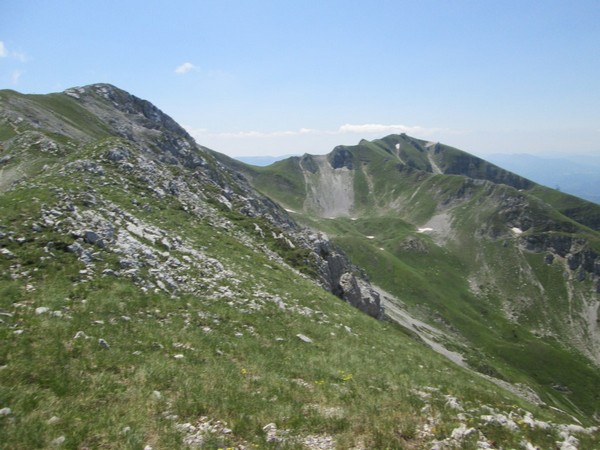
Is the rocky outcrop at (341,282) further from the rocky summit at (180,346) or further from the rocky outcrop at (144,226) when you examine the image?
the rocky summit at (180,346)

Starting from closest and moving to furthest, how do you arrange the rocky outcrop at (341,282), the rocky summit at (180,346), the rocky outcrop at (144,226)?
the rocky summit at (180,346) < the rocky outcrop at (144,226) < the rocky outcrop at (341,282)

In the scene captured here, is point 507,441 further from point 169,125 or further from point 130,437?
point 169,125

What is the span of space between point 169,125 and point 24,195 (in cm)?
15561

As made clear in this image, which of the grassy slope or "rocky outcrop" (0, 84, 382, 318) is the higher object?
"rocky outcrop" (0, 84, 382, 318)

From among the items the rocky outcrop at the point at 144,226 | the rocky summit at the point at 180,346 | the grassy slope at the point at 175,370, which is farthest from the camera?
the rocky outcrop at the point at 144,226

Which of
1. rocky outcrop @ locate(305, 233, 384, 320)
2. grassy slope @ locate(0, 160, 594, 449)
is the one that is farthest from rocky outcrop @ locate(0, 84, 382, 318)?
grassy slope @ locate(0, 160, 594, 449)

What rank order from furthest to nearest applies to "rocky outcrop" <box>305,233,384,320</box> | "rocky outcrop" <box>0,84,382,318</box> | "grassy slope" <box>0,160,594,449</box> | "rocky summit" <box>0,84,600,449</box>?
"rocky outcrop" <box>305,233,384,320</box>
"rocky outcrop" <box>0,84,382,318</box>
"rocky summit" <box>0,84,600,449</box>
"grassy slope" <box>0,160,594,449</box>

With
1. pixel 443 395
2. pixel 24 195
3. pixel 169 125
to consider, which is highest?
pixel 169 125

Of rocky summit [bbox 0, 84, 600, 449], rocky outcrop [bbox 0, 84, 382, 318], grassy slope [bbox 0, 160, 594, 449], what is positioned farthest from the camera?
rocky outcrop [bbox 0, 84, 382, 318]

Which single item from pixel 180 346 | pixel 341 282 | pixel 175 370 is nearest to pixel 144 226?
pixel 180 346

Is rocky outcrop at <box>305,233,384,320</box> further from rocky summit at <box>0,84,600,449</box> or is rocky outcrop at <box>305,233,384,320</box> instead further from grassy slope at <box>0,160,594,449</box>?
grassy slope at <box>0,160,594,449</box>

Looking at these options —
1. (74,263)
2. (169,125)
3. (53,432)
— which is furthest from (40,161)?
(169,125)

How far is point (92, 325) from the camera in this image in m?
15.1

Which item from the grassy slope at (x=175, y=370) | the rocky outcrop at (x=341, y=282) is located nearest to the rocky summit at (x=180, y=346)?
the grassy slope at (x=175, y=370)
